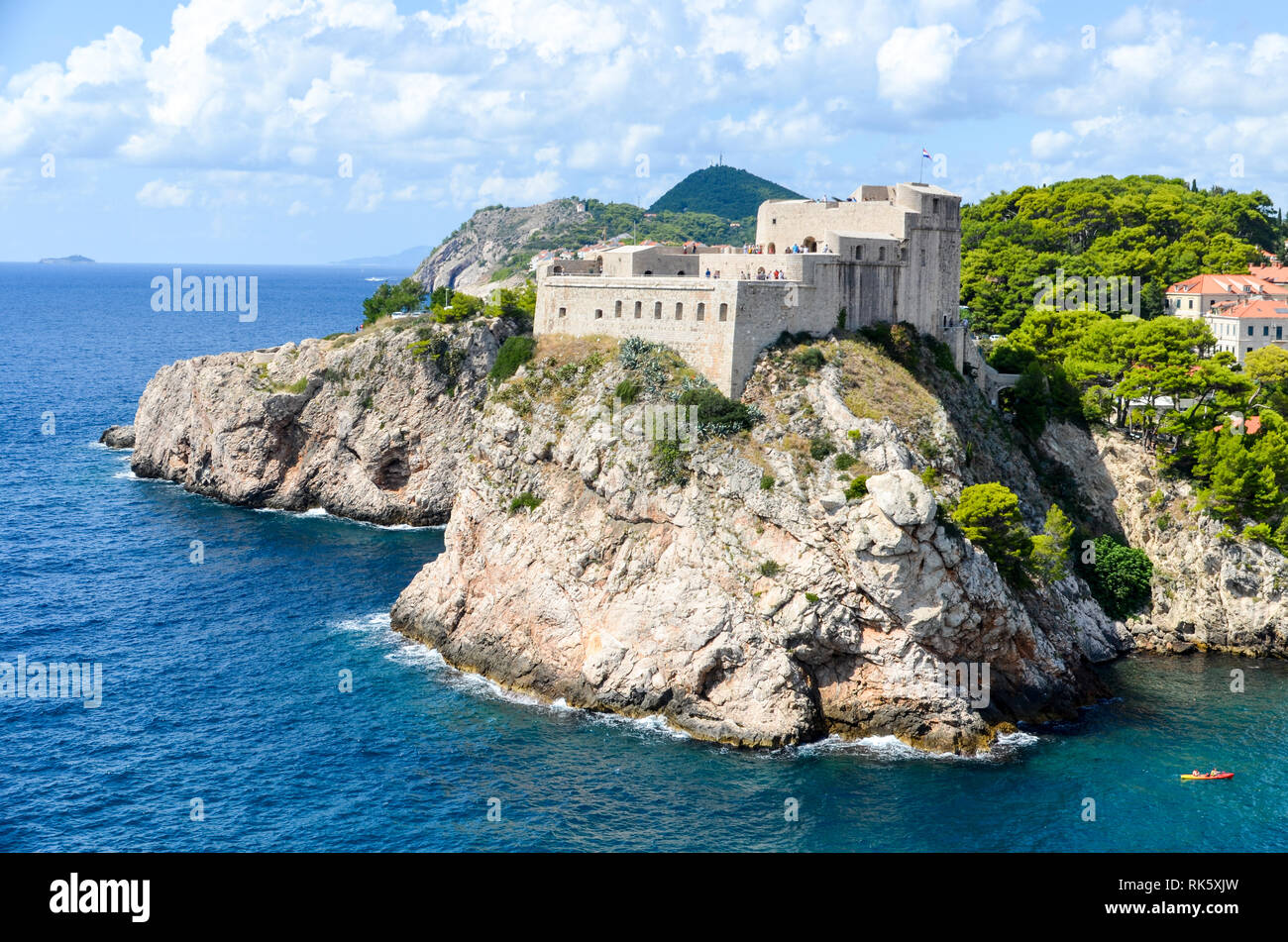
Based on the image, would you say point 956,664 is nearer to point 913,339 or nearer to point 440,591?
point 913,339

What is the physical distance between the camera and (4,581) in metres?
73.7

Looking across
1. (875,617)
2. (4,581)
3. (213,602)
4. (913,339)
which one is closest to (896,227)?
(913,339)

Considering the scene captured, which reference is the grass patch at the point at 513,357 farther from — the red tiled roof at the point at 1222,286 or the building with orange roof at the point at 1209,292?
the red tiled roof at the point at 1222,286

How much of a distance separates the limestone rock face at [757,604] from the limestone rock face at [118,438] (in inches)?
2489

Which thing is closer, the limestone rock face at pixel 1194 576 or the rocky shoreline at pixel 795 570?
the rocky shoreline at pixel 795 570

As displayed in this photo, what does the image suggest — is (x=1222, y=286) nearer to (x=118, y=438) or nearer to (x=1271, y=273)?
(x=1271, y=273)

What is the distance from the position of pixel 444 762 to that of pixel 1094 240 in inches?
3197


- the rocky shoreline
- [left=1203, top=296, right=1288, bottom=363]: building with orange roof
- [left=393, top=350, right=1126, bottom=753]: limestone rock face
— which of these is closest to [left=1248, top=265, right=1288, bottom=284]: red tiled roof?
[left=1203, top=296, right=1288, bottom=363]: building with orange roof

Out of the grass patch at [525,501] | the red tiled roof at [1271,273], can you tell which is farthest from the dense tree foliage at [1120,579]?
the red tiled roof at [1271,273]

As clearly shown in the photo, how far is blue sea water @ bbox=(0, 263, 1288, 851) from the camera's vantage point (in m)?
45.8

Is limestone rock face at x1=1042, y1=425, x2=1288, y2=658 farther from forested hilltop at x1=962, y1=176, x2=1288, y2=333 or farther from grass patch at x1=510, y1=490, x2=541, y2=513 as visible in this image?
grass patch at x1=510, y1=490, x2=541, y2=513

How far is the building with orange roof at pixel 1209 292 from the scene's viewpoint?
9600cm

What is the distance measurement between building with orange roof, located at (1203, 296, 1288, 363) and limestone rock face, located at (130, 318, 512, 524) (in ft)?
180

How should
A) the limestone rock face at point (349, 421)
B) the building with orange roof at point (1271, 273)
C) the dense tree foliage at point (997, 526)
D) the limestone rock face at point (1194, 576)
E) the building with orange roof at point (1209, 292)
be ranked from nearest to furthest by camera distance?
the dense tree foliage at point (997, 526), the limestone rock face at point (1194, 576), the limestone rock face at point (349, 421), the building with orange roof at point (1209, 292), the building with orange roof at point (1271, 273)
